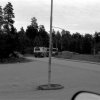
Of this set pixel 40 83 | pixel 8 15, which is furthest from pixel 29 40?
pixel 40 83

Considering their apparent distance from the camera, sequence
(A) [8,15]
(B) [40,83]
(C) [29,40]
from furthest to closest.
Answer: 1. (C) [29,40]
2. (A) [8,15]
3. (B) [40,83]

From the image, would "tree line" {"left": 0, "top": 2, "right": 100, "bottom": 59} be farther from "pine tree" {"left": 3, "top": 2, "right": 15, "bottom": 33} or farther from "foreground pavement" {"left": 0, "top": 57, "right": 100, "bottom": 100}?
"foreground pavement" {"left": 0, "top": 57, "right": 100, "bottom": 100}

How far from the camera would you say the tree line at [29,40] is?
1764 inches

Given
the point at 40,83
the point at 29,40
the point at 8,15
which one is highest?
the point at 8,15

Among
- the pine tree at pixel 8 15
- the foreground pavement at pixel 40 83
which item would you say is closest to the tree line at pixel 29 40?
the pine tree at pixel 8 15

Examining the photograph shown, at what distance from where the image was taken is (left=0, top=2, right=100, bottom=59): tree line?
4481cm

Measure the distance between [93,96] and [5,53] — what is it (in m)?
43.1

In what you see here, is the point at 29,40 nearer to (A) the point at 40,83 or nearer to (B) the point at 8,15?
(B) the point at 8,15

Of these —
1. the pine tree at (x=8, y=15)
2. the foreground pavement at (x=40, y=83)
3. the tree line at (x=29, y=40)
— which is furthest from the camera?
the pine tree at (x=8, y=15)

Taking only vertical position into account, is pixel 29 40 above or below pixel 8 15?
below

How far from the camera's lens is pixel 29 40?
102938mm

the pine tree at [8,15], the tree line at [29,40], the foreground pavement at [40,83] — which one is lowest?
the foreground pavement at [40,83]

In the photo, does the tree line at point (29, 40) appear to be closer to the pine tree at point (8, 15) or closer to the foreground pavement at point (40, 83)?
the pine tree at point (8, 15)

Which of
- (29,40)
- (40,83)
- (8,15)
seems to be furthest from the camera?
(29,40)
